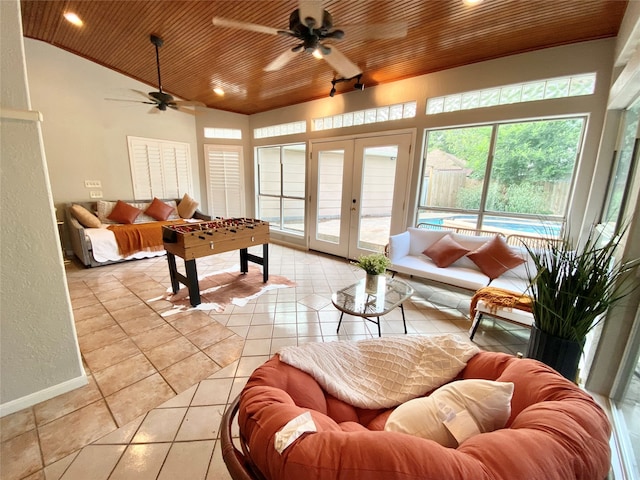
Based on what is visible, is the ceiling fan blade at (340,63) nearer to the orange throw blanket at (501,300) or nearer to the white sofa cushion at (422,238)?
the white sofa cushion at (422,238)

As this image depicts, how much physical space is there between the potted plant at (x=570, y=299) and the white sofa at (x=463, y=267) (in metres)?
0.73

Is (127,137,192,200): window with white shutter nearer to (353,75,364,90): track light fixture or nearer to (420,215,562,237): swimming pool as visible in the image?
(353,75,364,90): track light fixture

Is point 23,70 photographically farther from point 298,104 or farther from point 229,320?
point 298,104

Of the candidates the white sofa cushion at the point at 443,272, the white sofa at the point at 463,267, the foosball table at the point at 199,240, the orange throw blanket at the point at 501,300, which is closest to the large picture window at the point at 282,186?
the foosball table at the point at 199,240

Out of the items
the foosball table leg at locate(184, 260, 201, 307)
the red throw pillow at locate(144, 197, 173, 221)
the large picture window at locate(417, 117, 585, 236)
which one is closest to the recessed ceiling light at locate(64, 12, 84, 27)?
the red throw pillow at locate(144, 197, 173, 221)

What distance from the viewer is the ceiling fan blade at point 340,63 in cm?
237

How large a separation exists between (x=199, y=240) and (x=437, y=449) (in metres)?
2.72

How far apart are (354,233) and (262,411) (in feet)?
13.0

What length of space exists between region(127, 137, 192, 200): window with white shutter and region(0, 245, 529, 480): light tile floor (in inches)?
83.0

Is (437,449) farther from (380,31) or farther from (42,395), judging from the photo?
(380,31)

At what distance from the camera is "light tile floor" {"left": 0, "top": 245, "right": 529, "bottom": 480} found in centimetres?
135

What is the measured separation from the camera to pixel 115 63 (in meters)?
4.39

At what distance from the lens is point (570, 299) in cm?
143

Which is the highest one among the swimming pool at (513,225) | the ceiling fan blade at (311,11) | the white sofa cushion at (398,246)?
the ceiling fan blade at (311,11)
